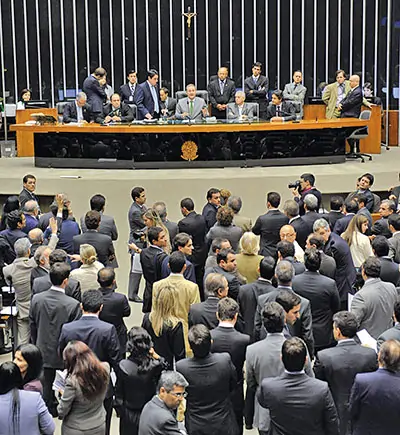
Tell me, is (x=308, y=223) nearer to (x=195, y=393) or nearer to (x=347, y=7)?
(x=195, y=393)

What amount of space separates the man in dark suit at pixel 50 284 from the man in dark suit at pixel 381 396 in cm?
275

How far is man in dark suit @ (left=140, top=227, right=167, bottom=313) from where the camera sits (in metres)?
→ 8.51

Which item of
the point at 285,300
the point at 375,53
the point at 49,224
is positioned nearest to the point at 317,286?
the point at 285,300

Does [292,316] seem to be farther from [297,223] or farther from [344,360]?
[297,223]

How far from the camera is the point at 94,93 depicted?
50.5ft

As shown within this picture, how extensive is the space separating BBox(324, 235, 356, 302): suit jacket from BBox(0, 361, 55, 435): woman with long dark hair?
409cm

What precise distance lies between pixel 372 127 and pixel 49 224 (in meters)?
8.95

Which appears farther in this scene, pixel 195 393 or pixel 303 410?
pixel 195 393

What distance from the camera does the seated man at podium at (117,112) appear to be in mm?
15242

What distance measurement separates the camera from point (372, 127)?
17.2 m

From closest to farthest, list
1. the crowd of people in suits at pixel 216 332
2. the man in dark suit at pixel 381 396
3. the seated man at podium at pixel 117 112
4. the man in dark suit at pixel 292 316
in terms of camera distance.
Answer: the crowd of people in suits at pixel 216 332
the man in dark suit at pixel 381 396
the man in dark suit at pixel 292 316
the seated man at podium at pixel 117 112

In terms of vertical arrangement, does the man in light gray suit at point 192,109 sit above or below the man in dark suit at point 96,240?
above

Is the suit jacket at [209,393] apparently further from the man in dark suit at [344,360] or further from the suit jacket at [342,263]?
the suit jacket at [342,263]

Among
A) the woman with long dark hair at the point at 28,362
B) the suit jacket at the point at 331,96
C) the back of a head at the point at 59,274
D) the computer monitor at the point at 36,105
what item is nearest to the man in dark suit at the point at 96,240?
the back of a head at the point at 59,274
